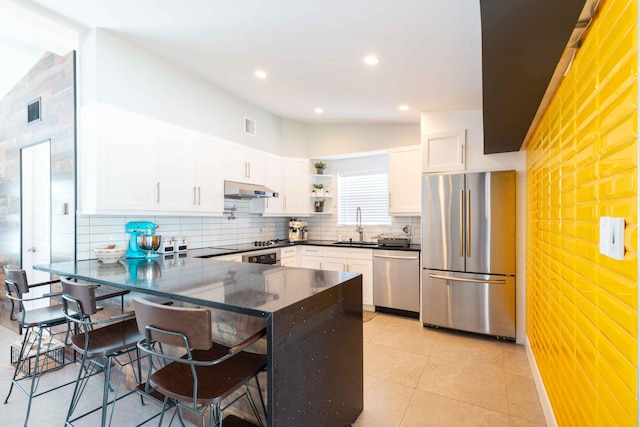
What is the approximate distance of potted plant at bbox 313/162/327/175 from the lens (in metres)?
5.00

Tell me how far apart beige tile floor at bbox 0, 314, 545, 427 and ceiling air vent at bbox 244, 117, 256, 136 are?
9.76ft

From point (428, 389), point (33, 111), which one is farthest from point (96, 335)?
point (33, 111)

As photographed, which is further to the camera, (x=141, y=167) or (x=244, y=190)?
(x=244, y=190)

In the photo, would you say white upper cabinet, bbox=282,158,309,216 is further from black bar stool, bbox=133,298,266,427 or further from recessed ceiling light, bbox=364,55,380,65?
black bar stool, bbox=133,298,266,427

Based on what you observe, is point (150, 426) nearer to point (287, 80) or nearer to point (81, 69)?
point (81, 69)

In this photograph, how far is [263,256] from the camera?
399cm

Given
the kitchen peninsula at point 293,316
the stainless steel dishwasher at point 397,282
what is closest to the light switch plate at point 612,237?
the kitchen peninsula at point 293,316

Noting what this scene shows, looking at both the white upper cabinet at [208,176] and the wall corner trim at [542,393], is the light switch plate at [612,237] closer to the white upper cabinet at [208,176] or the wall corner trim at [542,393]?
the wall corner trim at [542,393]

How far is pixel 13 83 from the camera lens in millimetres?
3631

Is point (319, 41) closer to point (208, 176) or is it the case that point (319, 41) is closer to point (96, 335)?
point (208, 176)

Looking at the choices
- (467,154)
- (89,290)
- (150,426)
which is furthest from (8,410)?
(467,154)

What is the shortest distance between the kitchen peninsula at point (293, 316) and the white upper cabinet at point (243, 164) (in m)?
1.81

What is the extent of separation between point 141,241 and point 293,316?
2.24 m

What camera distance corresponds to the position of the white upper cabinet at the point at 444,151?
354 centimetres
